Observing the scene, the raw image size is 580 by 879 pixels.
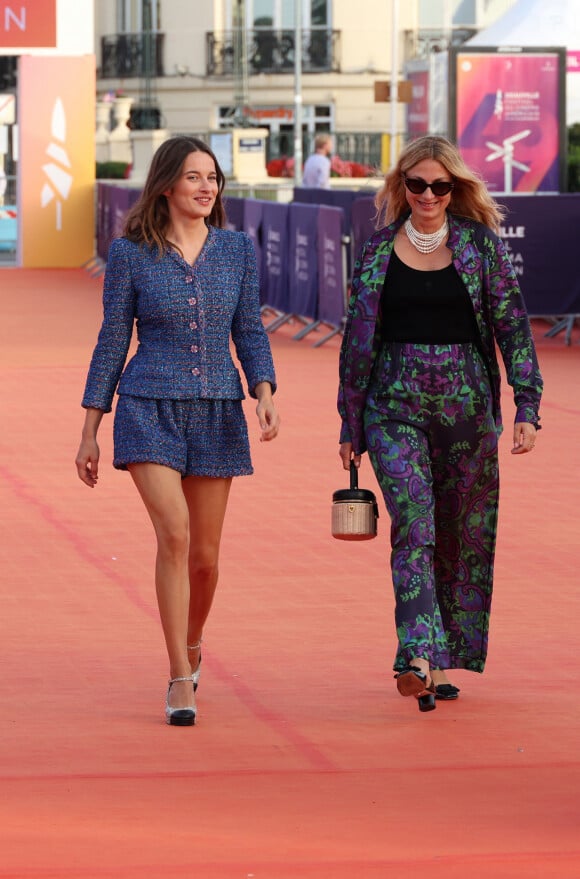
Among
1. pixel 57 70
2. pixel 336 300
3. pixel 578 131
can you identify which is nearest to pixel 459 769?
pixel 336 300

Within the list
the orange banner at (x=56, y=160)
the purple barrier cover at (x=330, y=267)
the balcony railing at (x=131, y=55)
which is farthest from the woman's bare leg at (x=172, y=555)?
the balcony railing at (x=131, y=55)

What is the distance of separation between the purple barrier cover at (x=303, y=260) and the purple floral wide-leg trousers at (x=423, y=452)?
1409cm

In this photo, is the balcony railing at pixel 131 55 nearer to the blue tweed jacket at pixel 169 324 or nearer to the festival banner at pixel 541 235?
the festival banner at pixel 541 235

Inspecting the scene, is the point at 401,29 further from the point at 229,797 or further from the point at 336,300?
the point at 229,797

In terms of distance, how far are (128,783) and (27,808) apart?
352 millimetres

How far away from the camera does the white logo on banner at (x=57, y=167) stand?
33.5 meters

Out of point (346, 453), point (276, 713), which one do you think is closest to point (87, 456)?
point (346, 453)

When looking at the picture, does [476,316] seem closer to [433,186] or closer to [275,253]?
[433,186]

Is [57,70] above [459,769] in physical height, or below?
above

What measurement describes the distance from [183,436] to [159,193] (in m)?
0.76

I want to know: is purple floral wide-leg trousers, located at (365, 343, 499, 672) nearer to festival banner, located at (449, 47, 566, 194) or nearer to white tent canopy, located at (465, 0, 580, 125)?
festival banner, located at (449, 47, 566, 194)

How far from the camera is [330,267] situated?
66.0 feet

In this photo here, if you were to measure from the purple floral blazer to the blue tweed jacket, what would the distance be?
1.05 ft

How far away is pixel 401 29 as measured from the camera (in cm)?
6431
